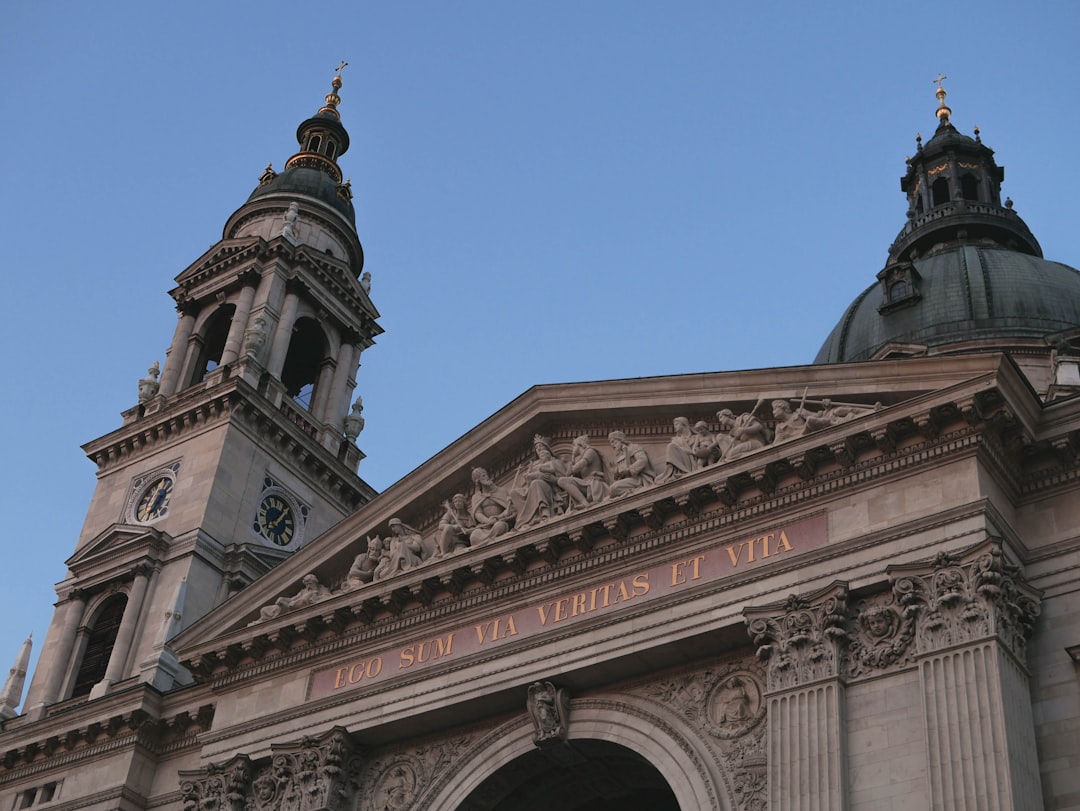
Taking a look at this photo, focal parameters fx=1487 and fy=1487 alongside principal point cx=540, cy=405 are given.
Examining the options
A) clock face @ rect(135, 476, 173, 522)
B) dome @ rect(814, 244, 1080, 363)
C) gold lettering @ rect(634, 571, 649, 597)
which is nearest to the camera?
gold lettering @ rect(634, 571, 649, 597)

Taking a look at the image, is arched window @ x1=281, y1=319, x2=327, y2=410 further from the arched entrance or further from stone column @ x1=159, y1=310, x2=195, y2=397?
the arched entrance

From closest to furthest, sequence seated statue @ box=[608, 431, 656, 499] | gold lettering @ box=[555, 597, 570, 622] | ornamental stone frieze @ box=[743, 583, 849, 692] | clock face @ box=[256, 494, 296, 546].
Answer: ornamental stone frieze @ box=[743, 583, 849, 692]
gold lettering @ box=[555, 597, 570, 622]
seated statue @ box=[608, 431, 656, 499]
clock face @ box=[256, 494, 296, 546]

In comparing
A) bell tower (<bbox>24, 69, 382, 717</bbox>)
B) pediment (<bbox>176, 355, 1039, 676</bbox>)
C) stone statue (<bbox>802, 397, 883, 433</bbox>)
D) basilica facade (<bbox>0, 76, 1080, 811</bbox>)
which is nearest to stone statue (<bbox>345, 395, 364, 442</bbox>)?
bell tower (<bbox>24, 69, 382, 717</bbox>)

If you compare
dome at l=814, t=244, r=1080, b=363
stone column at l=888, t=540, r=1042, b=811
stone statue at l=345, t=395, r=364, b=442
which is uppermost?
dome at l=814, t=244, r=1080, b=363

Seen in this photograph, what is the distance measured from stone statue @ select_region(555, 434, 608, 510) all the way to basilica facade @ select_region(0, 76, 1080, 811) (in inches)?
2.3

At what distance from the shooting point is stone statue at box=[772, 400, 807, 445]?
22375 millimetres

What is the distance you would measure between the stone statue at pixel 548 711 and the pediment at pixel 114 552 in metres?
16.1

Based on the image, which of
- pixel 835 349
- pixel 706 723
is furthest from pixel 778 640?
pixel 835 349

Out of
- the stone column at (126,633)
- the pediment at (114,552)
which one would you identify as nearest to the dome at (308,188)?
the pediment at (114,552)

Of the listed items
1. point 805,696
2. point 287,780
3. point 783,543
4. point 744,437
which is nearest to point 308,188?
point 287,780

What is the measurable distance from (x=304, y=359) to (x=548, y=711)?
24.0m

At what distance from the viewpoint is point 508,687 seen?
23625 mm

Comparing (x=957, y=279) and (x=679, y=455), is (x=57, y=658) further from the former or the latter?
(x=957, y=279)

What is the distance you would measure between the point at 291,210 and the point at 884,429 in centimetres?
2758
